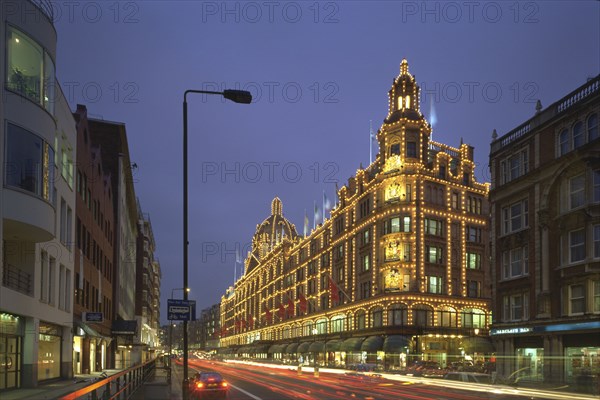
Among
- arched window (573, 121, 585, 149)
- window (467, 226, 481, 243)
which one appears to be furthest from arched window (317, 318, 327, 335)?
arched window (573, 121, 585, 149)

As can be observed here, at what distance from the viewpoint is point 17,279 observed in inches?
1151

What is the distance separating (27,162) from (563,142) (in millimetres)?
32937

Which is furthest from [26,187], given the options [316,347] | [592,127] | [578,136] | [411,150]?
[316,347]

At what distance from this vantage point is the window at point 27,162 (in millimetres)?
25891

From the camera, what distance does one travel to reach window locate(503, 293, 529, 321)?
47750 millimetres

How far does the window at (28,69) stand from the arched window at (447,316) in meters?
61.2

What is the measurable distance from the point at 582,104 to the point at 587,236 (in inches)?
322

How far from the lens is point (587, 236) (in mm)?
→ 41250

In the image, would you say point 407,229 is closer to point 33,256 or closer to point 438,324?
point 438,324

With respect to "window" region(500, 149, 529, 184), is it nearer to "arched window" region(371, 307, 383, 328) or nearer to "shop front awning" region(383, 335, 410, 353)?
"shop front awning" region(383, 335, 410, 353)

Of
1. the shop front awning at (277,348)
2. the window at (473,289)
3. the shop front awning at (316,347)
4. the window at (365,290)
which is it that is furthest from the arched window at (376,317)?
the shop front awning at (277,348)

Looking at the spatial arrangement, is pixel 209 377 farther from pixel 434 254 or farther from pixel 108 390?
pixel 434 254

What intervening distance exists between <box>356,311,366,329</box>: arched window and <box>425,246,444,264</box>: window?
454 inches

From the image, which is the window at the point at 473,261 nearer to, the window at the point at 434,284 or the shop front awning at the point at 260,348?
the window at the point at 434,284
